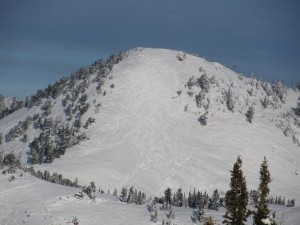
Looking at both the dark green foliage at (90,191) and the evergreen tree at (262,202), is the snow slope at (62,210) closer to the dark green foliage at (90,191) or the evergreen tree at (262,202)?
the dark green foliage at (90,191)

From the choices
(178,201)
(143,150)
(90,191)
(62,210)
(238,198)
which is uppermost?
(143,150)

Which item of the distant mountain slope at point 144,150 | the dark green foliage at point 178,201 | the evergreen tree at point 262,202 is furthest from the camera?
the distant mountain slope at point 144,150

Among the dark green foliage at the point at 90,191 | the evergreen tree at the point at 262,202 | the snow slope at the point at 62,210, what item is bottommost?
the snow slope at the point at 62,210

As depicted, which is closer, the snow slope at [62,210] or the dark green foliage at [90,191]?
the snow slope at [62,210]

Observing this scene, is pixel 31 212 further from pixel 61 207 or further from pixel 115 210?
pixel 115 210

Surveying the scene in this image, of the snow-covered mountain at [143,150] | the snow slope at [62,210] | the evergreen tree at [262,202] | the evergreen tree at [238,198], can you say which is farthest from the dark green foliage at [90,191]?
the evergreen tree at [262,202]

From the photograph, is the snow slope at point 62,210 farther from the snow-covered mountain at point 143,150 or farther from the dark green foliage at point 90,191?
the snow-covered mountain at point 143,150

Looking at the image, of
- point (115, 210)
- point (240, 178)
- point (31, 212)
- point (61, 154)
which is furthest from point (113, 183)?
point (240, 178)

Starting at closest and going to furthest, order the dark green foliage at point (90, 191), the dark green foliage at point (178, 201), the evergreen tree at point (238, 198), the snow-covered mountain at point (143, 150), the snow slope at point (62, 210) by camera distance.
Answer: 1. the evergreen tree at point (238, 198)
2. the snow slope at point (62, 210)
3. the dark green foliage at point (90, 191)
4. the dark green foliage at point (178, 201)
5. the snow-covered mountain at point (143, 150)

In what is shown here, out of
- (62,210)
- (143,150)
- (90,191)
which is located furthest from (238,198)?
(143,150)

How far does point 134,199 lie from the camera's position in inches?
4254

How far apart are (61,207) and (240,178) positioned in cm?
5357

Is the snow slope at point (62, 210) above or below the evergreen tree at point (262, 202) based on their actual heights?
below

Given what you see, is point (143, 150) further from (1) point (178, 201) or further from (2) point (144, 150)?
(1) point (178, 201)
